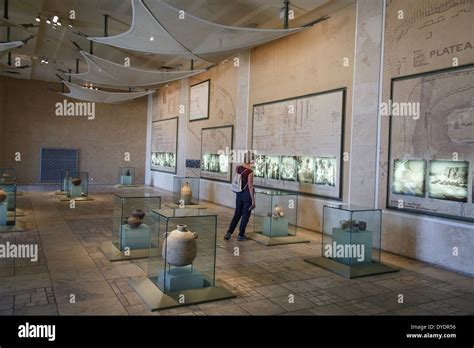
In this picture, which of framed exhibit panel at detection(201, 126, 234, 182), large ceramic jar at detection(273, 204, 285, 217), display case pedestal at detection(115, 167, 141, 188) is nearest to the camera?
large ceramic jar at detection(273, 204, 285, 217)

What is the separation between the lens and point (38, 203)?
45.2 feet

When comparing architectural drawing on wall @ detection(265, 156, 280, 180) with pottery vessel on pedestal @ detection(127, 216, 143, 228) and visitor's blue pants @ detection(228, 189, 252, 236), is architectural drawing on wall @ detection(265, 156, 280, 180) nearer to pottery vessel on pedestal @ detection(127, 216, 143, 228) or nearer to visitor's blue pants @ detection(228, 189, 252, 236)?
visitor's blue pants @ detection(228, 189, 252, 236)

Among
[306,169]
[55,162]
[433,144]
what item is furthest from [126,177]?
[433,144]

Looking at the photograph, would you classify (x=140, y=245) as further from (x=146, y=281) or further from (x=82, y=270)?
(x=146, y=281)

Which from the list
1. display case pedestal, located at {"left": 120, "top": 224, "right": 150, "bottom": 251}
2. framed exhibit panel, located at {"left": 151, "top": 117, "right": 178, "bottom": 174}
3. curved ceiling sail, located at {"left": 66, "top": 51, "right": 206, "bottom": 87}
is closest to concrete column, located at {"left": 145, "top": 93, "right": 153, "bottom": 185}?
framed exhibit panel, located at {"left": 151, "top": 117, "right": 178, "bottom": 174}

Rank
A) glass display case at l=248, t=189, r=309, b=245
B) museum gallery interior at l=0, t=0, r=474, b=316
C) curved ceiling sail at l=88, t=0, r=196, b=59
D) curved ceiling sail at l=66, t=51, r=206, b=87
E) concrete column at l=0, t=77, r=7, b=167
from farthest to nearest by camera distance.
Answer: concrete column at l=0, t=77, r=7, b=167 → curved ceiling sail at l=66, t=51, r=206, b=87 → glass display case at l=248, t=189, r=309, b=245 → curved ceiling sail at l=88, t=0, r=196, b=59 → museum gallery interior at l=0, t=0, r=474, b=316

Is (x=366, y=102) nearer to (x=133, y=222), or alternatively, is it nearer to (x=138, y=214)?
(x=138, y=214)

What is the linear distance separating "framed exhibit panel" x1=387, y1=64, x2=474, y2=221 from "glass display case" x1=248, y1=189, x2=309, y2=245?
2292mm

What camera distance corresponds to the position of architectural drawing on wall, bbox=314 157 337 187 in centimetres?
988

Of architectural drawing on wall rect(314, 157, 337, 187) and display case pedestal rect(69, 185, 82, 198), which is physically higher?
architectural drawing on wall rect(314, 157, 337, 187)

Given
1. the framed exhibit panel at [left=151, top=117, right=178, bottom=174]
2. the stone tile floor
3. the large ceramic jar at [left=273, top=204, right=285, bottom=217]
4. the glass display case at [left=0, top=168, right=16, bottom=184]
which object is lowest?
the stone tile floor

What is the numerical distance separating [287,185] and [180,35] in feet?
16.5

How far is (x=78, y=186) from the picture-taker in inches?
603

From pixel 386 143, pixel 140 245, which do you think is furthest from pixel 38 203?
pixel 386 143
